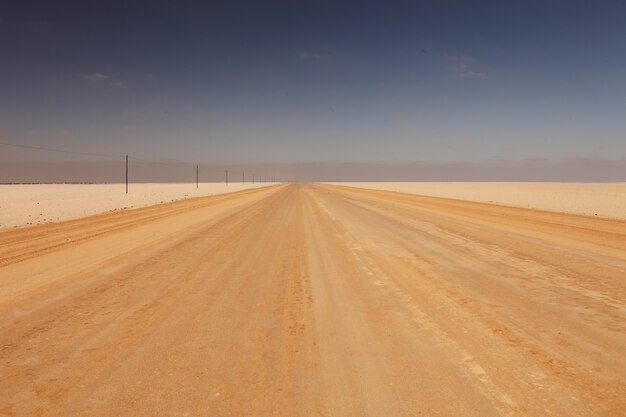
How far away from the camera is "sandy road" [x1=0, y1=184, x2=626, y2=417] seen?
2801 mm

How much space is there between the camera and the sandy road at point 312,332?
280 centimetres

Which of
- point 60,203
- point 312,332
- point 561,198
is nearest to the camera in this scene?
point 312,332

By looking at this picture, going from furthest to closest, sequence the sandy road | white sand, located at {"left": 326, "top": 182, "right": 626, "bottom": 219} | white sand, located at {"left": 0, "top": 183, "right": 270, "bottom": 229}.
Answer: white sand, located at {"left": 326, "top": 182, "right": 626, "bottom": 219}
white sand, located at {"left": 0, "top": 183, "right": 270, "bottom": 229}
the sandy road

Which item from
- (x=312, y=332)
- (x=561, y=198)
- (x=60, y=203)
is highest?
(x=561, y=198)

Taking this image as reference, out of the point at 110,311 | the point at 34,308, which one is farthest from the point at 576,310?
the point at 34,308

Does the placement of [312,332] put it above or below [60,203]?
above

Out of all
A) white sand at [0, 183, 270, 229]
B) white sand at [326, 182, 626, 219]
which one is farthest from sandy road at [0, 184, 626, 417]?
white sand at [326, 182, 626, 219]

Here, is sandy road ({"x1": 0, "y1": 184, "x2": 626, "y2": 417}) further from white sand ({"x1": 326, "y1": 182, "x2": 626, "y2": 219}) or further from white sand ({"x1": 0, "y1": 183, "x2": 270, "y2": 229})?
white sand ({"x1": 326, "y1": 182, "x2": 626, "y2": 219})

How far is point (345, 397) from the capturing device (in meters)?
2.83

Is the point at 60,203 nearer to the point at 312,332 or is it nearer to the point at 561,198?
the point at 312,332

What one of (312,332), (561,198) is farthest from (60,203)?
(561,198)

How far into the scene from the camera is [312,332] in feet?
13.3

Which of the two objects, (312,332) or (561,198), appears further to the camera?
(561,198)

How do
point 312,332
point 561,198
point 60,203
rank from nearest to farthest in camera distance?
1. point 312,332
2. point 60,203
3. point 561,198
